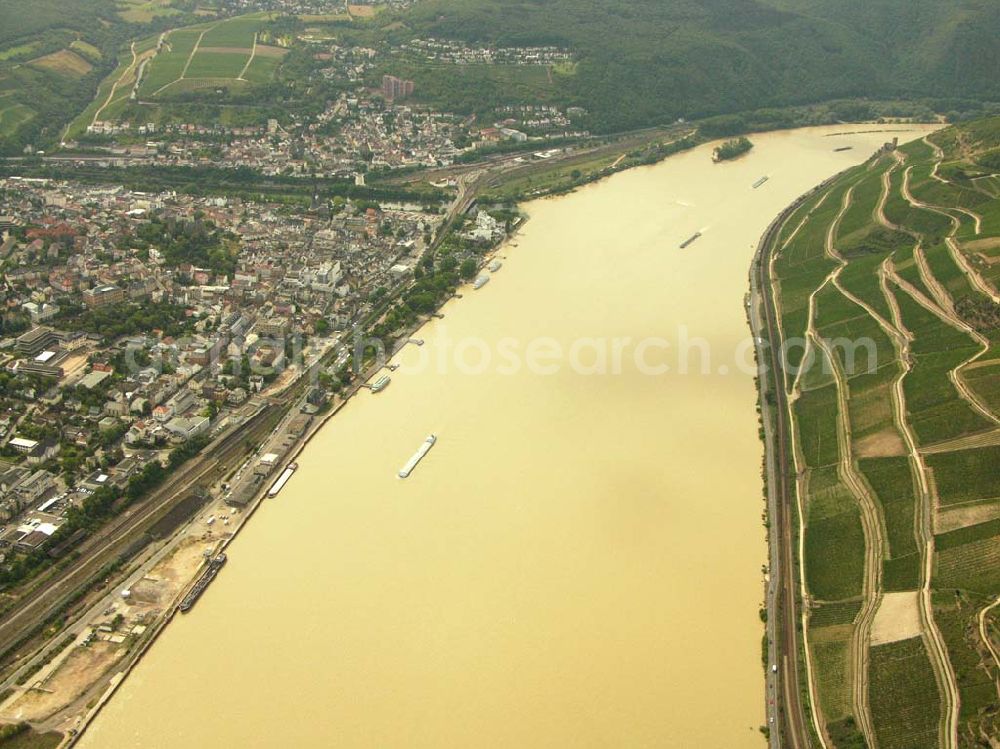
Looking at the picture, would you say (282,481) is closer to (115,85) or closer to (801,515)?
(801,515)

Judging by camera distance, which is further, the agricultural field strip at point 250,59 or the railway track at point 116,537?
the agricultural field strip at point 250,59

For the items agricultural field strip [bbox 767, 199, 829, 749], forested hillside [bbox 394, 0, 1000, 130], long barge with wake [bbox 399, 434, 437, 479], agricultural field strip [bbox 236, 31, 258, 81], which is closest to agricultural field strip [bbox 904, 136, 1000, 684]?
agricultural field strip [bbox 767, 199, 829, 749]

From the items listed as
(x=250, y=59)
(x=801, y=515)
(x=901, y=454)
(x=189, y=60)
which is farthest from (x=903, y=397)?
(x=189, y=60)

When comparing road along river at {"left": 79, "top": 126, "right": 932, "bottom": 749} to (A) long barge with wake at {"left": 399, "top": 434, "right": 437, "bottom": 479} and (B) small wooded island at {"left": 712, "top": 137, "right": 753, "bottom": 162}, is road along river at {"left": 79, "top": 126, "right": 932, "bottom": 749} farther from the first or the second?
(B) small wooded island at {"left": 712, "top": 137, "right": 753, "bottom": 162}

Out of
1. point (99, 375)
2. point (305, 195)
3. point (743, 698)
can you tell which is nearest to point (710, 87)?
point (305, 195)

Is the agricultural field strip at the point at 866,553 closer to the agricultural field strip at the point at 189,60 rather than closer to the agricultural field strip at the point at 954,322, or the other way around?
the agricultural field strip at the point at 954,322

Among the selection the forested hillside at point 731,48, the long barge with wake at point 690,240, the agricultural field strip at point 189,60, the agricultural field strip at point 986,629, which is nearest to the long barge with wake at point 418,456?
the agricultural field strip at point 986,629
